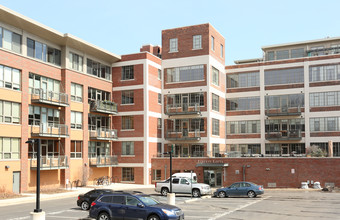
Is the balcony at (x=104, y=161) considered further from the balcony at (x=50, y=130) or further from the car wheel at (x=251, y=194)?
the car wheel at (x=251, y=194)

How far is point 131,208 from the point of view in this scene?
67.7 feet

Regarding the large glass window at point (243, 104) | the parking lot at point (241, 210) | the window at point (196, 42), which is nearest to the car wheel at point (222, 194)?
the parking lot at point (241, 210)

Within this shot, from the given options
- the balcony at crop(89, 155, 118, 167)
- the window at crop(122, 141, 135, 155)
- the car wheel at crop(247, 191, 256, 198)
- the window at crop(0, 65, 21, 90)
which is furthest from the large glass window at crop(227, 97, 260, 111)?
the window at crop(0, 65, 21, 90)

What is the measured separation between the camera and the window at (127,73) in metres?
52.9

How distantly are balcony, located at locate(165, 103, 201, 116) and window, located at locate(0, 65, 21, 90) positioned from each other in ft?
66.6

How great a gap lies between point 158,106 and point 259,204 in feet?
85.9

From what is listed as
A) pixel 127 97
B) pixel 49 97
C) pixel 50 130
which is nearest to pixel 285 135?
pixel 127 97

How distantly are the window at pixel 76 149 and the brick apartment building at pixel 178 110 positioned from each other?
11cm

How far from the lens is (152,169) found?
51844mm

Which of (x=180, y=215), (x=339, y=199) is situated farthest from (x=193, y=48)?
(x=180, y=215)

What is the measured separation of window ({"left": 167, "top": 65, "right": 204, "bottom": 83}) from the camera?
53.0m

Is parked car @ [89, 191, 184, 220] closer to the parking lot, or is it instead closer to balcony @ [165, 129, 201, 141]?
the parking lot

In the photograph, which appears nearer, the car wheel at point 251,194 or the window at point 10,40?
the car wheel at point 251,194

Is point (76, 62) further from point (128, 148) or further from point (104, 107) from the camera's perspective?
point (128, 148)
